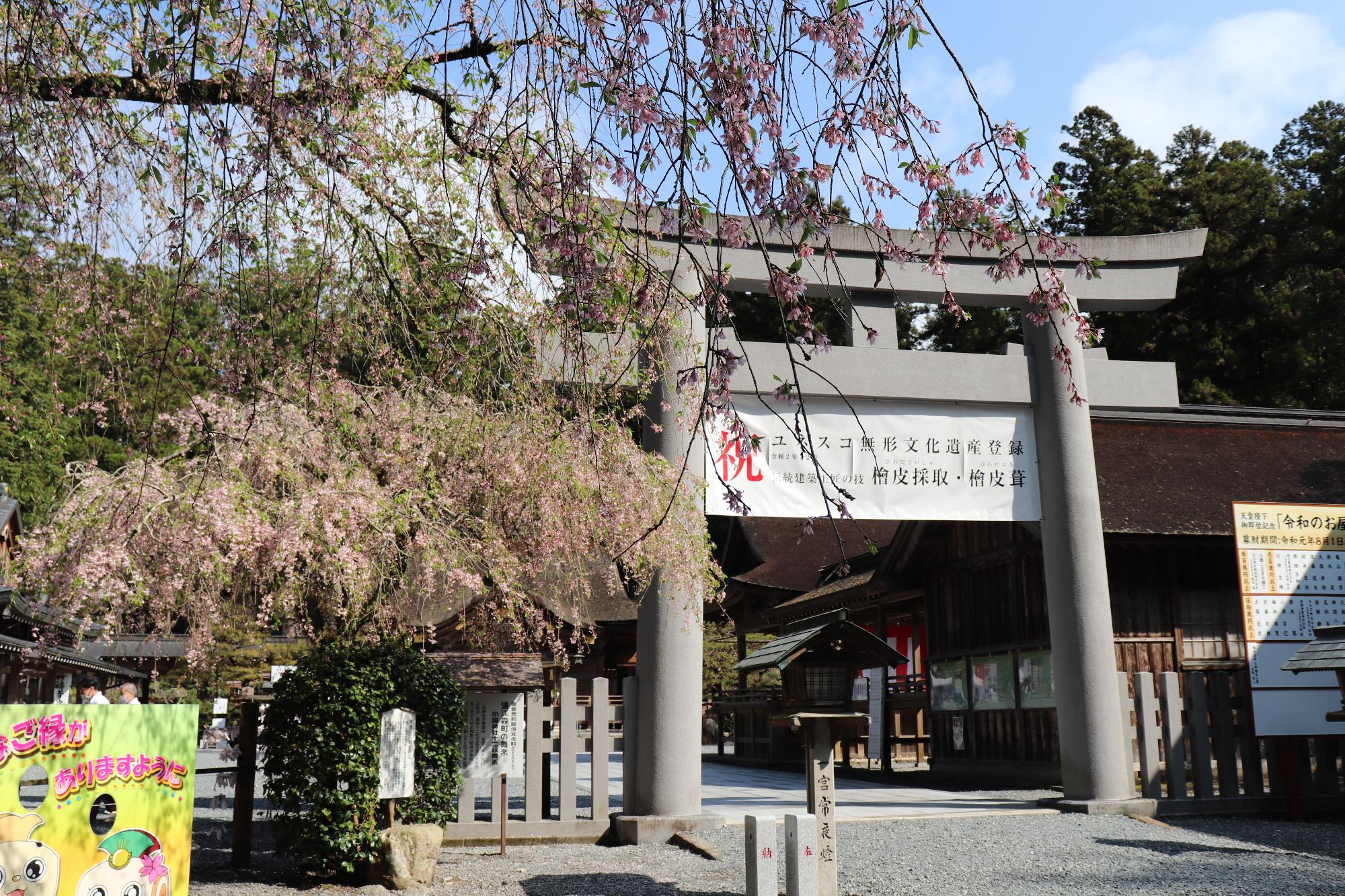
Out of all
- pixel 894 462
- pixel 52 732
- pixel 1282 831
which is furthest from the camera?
pixel 894 462

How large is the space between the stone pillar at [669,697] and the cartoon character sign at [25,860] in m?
4.61

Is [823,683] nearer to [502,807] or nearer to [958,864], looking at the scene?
[958,864]

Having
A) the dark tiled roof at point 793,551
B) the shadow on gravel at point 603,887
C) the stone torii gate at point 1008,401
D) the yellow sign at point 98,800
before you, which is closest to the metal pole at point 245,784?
the yellow sign at point 98,800

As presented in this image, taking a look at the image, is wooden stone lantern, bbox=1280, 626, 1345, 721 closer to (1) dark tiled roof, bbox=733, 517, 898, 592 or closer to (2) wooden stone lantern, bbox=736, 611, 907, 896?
(2) wooden stone lantern, bbox=736, 611, 907, 896

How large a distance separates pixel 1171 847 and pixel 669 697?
403 centimetres

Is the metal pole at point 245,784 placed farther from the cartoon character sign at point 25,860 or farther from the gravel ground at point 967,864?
the cartoon character sign at point 25,860

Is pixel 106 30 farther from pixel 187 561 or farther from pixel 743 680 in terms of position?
pixel 743 680

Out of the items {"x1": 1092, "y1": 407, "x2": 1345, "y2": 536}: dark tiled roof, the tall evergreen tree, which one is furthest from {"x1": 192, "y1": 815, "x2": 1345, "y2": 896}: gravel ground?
the tall evergreen tree

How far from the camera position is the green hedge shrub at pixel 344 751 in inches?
278

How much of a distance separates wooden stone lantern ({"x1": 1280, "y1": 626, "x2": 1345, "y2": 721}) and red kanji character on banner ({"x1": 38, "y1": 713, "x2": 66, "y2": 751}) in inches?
346

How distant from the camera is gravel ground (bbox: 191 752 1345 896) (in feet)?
22.5

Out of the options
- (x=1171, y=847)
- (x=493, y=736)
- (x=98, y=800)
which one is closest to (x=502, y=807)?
(x=493, y=736)

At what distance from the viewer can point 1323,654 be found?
8.83 metres

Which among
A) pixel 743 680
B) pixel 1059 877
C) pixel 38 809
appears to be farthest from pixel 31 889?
pixel 743 680
